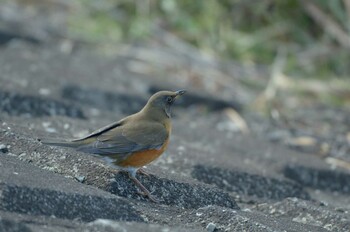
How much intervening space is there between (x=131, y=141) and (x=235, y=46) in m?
5.55

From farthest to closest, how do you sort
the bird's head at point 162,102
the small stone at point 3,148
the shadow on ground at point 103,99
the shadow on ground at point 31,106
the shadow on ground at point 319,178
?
the shadow on ground at point 103,99
the shadow on ground at point 319,178
the shadow on ground at point 31,106
the bird's head at point 162,102
the small stone at point 3,148

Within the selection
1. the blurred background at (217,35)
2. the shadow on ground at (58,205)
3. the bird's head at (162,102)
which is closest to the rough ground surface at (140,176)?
the shadow on ground at (58,205)

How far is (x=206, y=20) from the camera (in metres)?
10.0

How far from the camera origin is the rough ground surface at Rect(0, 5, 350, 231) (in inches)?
117

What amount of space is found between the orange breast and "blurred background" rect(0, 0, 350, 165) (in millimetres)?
2060

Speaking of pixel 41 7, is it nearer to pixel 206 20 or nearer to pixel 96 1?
pixel 96 1

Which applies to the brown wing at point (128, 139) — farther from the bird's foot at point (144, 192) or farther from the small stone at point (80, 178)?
the small stone at point (80, 178)

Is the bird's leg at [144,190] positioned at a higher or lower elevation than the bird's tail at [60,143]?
lower

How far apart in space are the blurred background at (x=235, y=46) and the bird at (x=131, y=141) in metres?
1.71

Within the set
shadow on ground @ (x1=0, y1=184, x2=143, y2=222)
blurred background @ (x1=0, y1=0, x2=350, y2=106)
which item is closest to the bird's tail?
shadow on ground @ (x1=0, y1=184, x2=143, y2=222)

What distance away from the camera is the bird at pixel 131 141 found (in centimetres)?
394

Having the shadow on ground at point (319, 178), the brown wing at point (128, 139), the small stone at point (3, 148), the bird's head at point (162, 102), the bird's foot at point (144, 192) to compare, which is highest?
the bird's head at point (162, 102)

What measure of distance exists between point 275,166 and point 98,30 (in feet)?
17.6

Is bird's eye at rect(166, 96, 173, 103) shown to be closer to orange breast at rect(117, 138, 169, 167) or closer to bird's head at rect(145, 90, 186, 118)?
bird's head at rect(145, 90, 186, 118)
